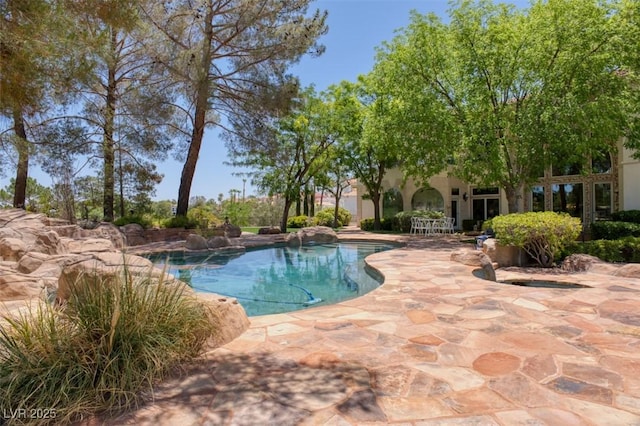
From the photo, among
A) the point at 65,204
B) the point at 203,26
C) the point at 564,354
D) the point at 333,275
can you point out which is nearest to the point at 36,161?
the point at 65,204

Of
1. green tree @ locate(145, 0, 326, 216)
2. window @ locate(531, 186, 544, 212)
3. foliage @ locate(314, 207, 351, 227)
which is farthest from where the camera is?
foliage @ locate(314, 207, 351, 227)

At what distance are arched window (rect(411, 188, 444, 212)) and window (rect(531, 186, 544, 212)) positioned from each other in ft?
15.4

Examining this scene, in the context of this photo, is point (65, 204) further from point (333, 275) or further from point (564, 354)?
point (564, 354)

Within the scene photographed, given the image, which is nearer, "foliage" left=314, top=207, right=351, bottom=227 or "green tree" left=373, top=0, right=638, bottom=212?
"green tree" left=373, top=0, right=638, bottom=212

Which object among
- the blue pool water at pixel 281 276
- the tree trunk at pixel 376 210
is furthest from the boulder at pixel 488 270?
the tree trunk at pixel 376 210

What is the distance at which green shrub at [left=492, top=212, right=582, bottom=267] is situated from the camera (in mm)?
7395

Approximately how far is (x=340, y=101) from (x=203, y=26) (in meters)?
7.51

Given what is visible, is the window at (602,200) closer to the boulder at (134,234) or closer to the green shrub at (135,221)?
the boulder at (134,234)

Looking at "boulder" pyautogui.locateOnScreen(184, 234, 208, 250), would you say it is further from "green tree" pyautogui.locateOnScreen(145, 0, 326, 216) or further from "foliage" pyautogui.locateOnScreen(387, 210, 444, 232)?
"foliage" pyautogui.locateOnScreen(387, 210, 444, 232)

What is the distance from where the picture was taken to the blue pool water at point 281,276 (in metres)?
6.32

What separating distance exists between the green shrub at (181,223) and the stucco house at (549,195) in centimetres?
1012

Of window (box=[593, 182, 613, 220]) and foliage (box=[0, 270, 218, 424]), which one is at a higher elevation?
window (box=[593, 182, 613, 220])

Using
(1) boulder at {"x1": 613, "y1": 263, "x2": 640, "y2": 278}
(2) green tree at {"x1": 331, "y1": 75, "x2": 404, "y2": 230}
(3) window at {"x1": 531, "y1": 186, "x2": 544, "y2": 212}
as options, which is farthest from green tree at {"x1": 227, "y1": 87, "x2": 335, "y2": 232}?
(1) boulder at {"x1": 613, "y1": 263, "x2": 640, "y2": 278}

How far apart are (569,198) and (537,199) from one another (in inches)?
49.7
